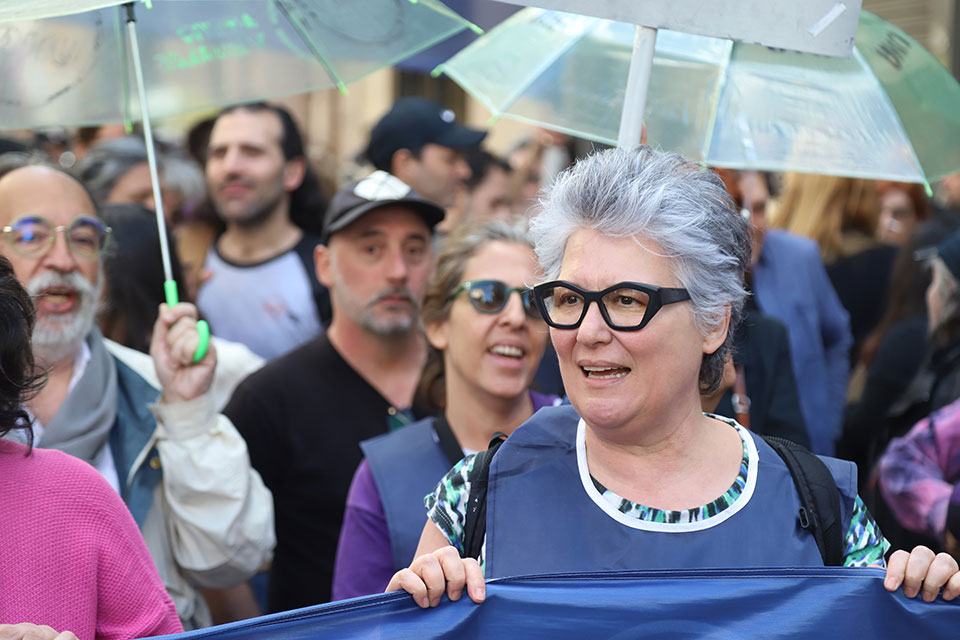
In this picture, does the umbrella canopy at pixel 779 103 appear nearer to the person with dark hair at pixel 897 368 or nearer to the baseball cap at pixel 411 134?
the person with dark hair at pixel 897 368

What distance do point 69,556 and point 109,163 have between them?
3.59 meters

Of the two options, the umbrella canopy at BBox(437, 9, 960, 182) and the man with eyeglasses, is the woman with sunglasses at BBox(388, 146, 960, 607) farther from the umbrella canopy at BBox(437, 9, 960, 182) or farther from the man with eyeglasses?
the umbrella canopy at BBox(437, 9, 960, 182)

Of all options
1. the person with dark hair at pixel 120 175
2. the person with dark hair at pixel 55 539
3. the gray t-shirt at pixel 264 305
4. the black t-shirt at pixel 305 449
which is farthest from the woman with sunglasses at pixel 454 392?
the person with dark hair at pixel 120 175

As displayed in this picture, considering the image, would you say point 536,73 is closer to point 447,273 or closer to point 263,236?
point 447,273

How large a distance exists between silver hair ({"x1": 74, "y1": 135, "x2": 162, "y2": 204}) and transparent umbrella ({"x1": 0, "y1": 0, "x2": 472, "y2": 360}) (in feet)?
5.45

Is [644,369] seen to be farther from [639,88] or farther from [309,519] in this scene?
[309,519]

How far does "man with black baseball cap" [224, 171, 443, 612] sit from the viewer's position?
371 centimetres

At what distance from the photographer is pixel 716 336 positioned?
90.7 inches

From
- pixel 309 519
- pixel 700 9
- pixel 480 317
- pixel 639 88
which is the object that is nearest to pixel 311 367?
pixel 309 519

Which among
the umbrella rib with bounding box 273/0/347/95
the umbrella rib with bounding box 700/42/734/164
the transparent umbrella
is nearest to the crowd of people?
the transparent umbrella

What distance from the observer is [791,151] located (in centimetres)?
359

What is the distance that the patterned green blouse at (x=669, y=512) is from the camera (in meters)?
2.18

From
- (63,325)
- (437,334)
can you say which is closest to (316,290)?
(437,334)

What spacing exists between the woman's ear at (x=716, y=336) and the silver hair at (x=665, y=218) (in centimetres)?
1
